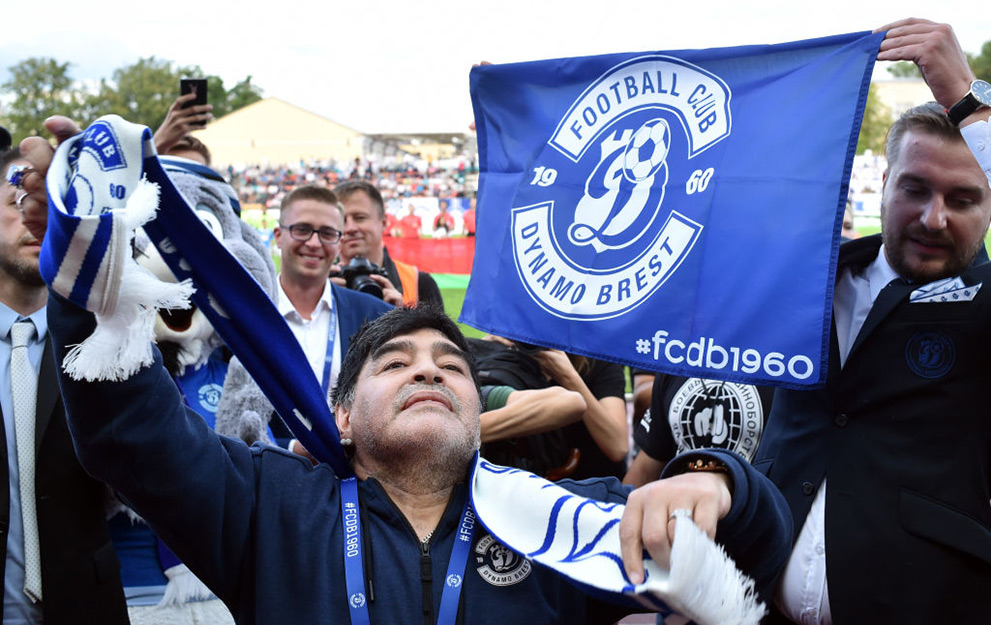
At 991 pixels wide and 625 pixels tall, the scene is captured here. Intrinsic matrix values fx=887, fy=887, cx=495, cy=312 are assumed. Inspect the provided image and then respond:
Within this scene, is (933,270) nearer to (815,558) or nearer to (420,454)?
(815,558)

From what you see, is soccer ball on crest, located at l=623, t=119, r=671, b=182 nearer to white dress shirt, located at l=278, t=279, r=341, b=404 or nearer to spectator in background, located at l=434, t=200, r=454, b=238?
white dress shirt, located at l=278, t=279, r=341, b=404

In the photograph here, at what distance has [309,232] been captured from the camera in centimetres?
438

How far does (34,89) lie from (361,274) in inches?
2374

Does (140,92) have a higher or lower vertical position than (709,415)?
higher

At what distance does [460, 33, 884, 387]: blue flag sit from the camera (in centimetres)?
253

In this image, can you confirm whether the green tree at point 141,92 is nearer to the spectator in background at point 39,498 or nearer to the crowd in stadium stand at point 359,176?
the crowd in stadium stand at point 359,176

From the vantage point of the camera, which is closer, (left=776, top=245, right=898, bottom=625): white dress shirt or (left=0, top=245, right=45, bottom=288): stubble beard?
(left=776, top=245, right=898, bottom=625): white dress shirt

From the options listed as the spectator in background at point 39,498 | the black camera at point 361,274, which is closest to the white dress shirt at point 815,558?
the spectator in background at point 39,498

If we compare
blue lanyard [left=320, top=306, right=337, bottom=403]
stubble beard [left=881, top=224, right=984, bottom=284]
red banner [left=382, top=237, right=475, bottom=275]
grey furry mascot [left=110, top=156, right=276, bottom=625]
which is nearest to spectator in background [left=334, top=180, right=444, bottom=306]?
blue lanyard [left=320, top=306, right=337, bottom=403]

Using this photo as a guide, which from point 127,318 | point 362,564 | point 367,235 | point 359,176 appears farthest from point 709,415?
point 359,176

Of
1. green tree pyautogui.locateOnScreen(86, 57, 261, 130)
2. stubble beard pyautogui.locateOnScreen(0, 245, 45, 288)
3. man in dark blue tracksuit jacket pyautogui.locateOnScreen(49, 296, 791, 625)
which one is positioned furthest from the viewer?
green tree pyautogui.locateOnScreen(86, 57, 261, 130)

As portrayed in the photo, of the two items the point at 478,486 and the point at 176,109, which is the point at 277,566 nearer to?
the point at 478,486

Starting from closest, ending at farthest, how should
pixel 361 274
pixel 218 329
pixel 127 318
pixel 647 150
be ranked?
1. pixel 127 318
2. pixel 218 329
3. pixel 647 150
4. pixel 361 274

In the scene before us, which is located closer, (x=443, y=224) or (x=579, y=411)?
(x=579, y=411)
